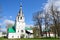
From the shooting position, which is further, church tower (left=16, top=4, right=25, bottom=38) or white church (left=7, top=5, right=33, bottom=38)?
church tower (left=16, top=4, right=25, bottom=38)

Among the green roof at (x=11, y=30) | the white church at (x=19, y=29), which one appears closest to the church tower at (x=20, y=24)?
the white church at (x=19, y=29)

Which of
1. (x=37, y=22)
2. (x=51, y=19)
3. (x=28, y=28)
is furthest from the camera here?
(x=28, y=28)

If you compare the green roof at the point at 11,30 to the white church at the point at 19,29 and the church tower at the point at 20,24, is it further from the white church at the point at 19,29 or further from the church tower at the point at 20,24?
the church tower at the point at 20,24

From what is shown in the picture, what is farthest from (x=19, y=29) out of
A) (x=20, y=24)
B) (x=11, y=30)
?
(x=11, y=30)

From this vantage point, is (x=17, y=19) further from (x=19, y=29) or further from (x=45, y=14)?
(x=45, y=14)

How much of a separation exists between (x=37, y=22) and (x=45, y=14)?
7207 mm

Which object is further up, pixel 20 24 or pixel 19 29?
pixel 20 24

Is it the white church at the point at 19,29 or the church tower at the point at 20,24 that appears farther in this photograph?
the church tower at the point at 20,24

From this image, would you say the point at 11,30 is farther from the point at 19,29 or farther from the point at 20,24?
the point at 20,24

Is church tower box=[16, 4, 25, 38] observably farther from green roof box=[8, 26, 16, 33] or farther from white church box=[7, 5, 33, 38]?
green roof box=[8, 26, 16, 33]

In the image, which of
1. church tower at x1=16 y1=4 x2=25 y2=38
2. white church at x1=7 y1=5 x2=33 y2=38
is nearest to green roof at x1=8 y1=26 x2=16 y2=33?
white church at x1=7 y1=5 x2=33 y2=38

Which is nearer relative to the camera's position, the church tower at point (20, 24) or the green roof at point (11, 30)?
the green roof at point (11, 30)

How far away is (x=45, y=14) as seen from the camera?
61500 millimetres

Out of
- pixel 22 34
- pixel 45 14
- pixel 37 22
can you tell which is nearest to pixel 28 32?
pixel 22 34
